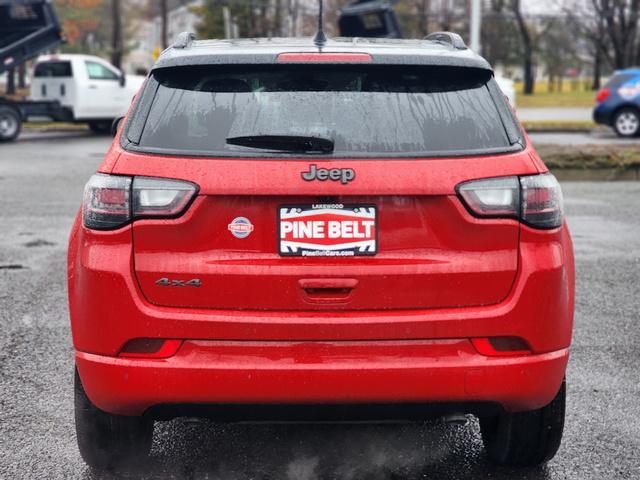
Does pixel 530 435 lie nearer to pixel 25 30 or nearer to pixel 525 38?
pixel 25 30

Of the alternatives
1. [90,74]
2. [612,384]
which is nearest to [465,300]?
[612,384]

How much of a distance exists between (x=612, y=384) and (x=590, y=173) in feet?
31.1

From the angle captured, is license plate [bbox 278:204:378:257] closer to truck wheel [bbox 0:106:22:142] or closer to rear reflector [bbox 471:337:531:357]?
rear reflector [bbox 471:337:531:357]

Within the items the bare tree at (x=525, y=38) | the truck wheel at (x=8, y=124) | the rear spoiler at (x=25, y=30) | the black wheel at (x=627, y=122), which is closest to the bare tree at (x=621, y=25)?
the bare tree at (x=525, y=38)

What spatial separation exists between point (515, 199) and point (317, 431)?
1545 millimetres

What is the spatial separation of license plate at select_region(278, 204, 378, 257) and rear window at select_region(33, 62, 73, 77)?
22376mm

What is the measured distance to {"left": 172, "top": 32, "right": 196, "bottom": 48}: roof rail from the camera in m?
3.63

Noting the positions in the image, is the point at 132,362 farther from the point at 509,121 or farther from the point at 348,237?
the point at 509,121

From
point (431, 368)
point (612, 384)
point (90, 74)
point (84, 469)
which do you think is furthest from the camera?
point (90, 74)

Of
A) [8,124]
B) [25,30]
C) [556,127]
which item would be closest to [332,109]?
[8,124]

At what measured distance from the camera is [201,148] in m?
3.16

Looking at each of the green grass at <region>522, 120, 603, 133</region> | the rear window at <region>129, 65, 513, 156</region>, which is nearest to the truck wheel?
the green grass at <region>522, 120, 603, 133</region>

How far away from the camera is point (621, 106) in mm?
22312

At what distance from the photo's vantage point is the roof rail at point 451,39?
3719mm
